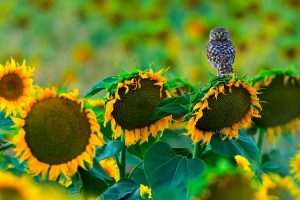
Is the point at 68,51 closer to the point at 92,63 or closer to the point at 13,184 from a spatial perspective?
the point at 92,63

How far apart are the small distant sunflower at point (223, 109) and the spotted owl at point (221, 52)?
0.53 ft

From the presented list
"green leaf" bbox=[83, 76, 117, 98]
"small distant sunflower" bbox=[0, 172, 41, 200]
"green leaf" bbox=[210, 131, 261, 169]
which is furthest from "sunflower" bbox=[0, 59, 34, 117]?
"small distant sunflower" bbox=[0, 172, 41, 200]

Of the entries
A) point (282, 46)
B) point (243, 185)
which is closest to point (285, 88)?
point (243, 185)

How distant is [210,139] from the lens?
1325 millimetres

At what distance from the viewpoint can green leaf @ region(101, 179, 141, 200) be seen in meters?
1.25

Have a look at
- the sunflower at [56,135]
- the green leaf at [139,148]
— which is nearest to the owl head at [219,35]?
the green leaf at [139,148]

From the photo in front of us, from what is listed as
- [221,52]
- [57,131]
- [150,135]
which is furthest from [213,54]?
[57,131]

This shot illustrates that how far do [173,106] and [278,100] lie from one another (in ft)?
1.88

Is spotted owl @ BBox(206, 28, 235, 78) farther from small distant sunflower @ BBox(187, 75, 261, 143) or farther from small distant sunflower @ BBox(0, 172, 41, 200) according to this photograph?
small distant sunflower @ BBox(0, 172, 41, 200)

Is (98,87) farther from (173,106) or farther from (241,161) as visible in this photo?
(241,161)

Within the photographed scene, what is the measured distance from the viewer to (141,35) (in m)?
4.75

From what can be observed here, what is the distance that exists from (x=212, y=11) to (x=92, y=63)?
0.77 metres

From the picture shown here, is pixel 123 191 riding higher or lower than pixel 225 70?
lower

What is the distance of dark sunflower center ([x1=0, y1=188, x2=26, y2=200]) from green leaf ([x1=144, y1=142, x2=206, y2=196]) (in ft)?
2.33
